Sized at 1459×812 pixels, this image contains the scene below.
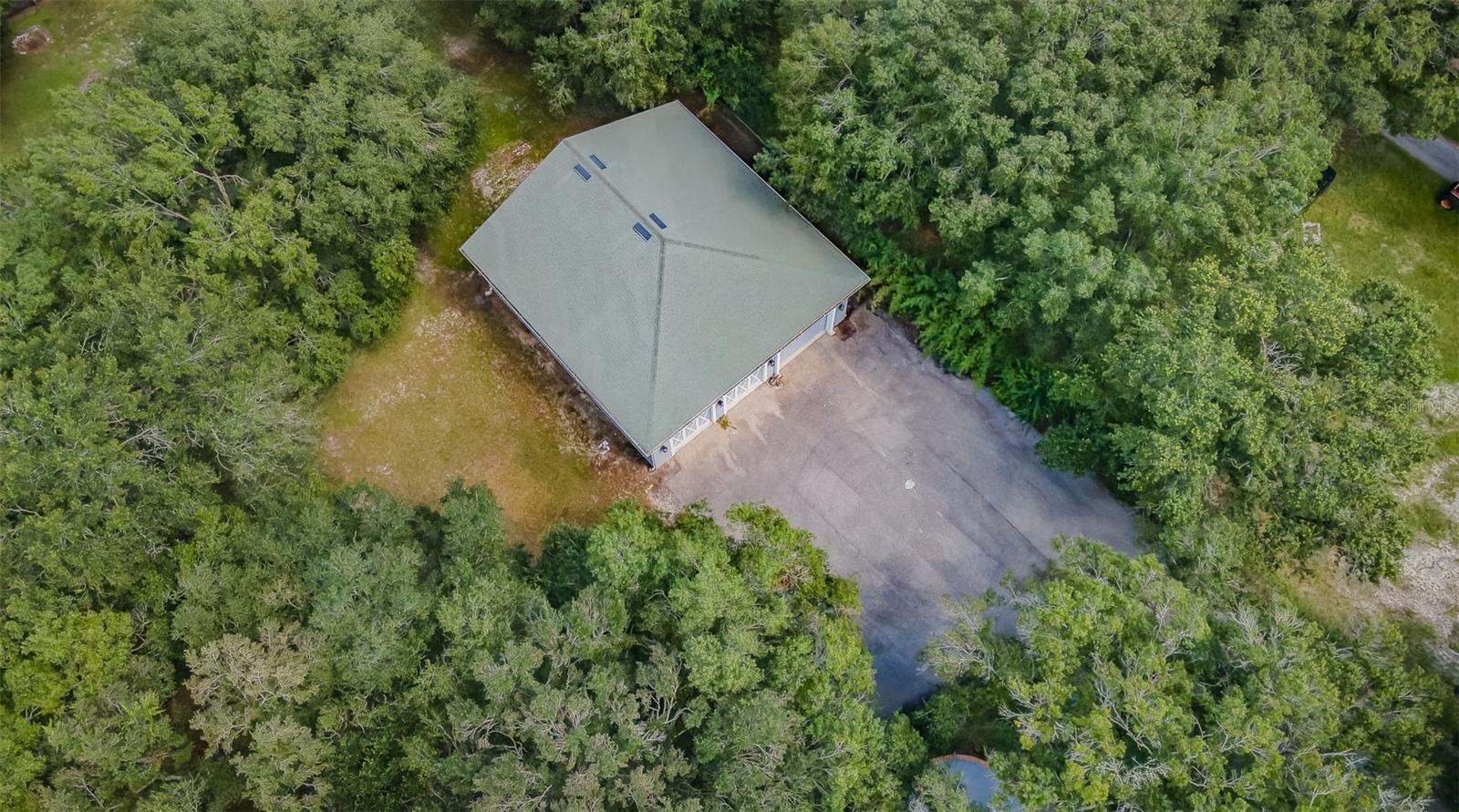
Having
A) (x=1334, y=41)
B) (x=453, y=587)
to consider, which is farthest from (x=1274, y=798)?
(x=1334, y=41)

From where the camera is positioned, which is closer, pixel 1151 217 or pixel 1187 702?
pixel 1187 702

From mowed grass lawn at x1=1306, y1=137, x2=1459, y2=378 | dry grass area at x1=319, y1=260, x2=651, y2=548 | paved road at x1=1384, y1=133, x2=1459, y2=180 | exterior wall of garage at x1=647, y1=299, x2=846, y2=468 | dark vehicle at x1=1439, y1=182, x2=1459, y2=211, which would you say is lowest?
dry grass area at x1=319, y1=260, x2=651, y2=548

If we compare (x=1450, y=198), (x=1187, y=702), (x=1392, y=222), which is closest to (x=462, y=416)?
(x=1187, y=702)

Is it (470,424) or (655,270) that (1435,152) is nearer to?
(655,270)

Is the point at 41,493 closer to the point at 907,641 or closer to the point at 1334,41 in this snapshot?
the point at 907,641

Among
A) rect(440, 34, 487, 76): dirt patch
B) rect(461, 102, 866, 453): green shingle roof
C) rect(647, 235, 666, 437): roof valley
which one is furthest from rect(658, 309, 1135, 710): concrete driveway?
rect(440, 34, 487, 76): dirt patch

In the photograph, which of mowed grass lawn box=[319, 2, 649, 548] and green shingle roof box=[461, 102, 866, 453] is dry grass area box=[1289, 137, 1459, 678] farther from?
mowed grass lawn box=[319, 2, 649, 548]
